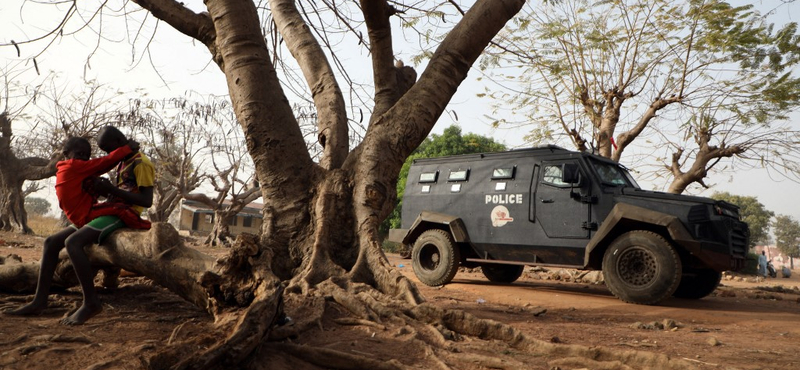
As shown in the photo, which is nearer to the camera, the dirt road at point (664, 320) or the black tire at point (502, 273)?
the dirt road at point (664, 320)

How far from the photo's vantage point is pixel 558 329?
4.95 m

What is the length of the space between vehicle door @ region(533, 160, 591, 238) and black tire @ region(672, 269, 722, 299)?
1753 mm

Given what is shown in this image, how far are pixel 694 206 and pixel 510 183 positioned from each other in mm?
2702

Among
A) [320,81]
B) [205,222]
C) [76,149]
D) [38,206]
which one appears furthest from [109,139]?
[38,206]

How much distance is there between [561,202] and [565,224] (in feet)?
1.13

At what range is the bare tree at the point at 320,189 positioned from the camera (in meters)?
3.62

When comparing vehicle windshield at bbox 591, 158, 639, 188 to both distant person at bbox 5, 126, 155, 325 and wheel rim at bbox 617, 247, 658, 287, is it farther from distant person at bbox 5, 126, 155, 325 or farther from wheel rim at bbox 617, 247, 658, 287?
distant person at bbox 5, 126, 155, 325

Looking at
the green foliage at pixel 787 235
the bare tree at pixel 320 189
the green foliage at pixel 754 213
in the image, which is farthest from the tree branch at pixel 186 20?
the green foliage at pixel 787 235

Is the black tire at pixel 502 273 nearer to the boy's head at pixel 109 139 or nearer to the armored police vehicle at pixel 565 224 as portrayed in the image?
the armored police vehicle at pixel 565 224

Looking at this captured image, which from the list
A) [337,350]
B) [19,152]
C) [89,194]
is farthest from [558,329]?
[19,152]

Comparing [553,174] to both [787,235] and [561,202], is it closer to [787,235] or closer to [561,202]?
[561,202]

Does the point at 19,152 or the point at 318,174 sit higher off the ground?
the point at 19,152

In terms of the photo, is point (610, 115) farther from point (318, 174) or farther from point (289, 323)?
point (289, 323)

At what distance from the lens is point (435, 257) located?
31.9ft
